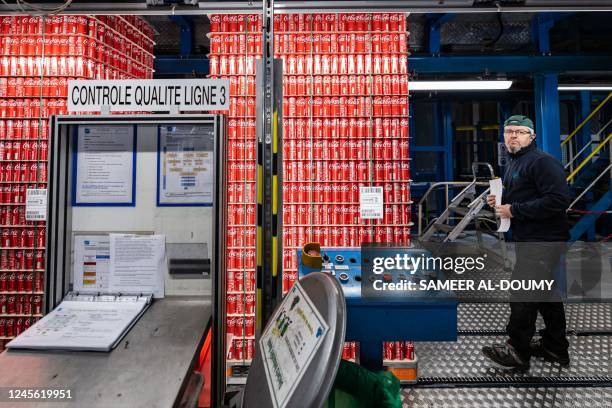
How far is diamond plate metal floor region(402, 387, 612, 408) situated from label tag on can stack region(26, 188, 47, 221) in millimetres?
3550

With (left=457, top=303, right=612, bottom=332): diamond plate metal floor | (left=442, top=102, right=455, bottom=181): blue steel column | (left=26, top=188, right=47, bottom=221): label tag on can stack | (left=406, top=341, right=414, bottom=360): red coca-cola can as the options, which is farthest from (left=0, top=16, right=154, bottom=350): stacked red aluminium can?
(left=442, top=102, right=455, bottom=181): blue steel column

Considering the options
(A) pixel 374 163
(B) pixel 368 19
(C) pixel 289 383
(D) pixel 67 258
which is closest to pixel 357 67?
(B) pixel 368 19

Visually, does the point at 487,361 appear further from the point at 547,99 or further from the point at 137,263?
the point at 547,99

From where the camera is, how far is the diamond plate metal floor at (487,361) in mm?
3373

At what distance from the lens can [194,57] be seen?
21.2 feet

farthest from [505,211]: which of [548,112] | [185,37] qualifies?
[185,37]

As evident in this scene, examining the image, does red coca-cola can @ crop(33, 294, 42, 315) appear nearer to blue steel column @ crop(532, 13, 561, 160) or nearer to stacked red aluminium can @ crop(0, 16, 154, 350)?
stacked red aluminium can @ crop(0, 16, 154, 350)

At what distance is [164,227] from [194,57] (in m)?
5.29

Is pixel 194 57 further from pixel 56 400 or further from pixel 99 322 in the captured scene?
pixel 56 400

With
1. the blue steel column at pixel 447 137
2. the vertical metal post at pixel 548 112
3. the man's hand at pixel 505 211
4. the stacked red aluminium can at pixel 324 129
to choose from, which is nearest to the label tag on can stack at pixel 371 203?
the stacked red aluminium can at pixel 324 129

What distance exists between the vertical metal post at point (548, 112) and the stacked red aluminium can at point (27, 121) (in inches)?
273

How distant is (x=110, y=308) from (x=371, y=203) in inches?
97.1

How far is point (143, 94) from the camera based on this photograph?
6.47 ft

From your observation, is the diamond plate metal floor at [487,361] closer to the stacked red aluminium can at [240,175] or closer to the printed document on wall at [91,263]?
the stacked red aluminium can at [240,175]
